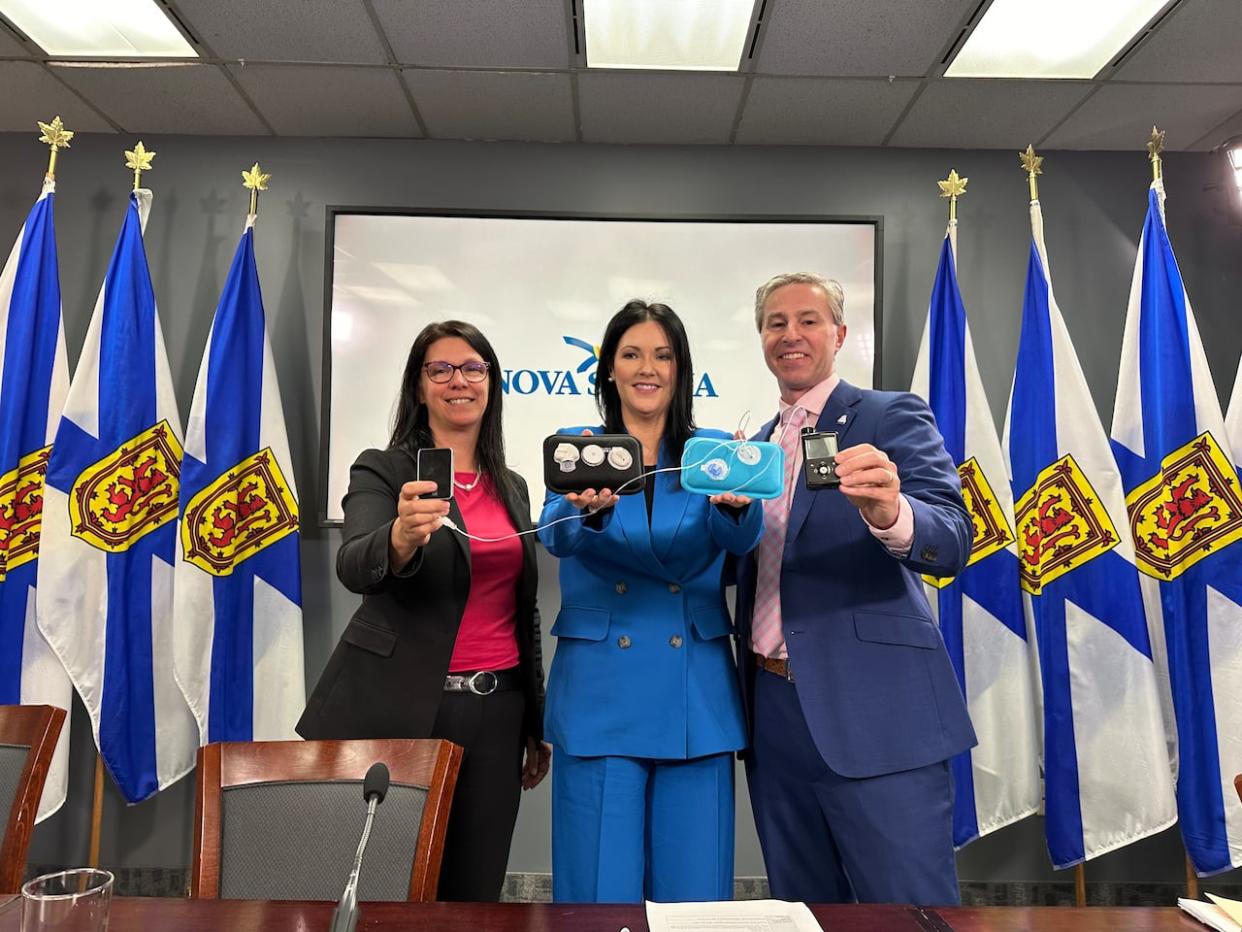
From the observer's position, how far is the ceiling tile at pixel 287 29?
242cm

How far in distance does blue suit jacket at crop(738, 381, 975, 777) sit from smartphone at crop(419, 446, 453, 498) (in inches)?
Result: 24.9

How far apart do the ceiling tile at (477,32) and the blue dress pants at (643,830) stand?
2.05m

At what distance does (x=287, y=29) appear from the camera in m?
2.52

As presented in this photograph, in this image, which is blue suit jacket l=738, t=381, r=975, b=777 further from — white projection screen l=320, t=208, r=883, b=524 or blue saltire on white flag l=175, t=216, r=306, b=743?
blue saltire on white flag l=175, t=216, r=306, b=743

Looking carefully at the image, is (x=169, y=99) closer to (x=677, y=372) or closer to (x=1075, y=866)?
(x=677, y=372)

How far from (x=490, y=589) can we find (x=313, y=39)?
6.09 feet

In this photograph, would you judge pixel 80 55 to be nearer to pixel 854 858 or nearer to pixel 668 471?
pixel 668 471

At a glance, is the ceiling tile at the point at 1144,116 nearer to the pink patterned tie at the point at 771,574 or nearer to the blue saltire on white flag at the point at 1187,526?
the blue saltire on white flag at the point at 1187,526

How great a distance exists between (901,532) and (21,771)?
1.49m

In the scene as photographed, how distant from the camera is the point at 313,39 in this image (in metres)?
2.57

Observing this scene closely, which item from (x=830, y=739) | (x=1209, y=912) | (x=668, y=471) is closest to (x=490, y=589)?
(x=668, y=471)

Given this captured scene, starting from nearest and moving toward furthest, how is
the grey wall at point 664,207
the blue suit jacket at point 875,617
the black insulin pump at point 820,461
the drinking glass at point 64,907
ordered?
the drinking glass at point 64,907 < the black insulin pump at point 820,461 < the blue suit jacket at point 875,617 < the grey wall at point 664,207

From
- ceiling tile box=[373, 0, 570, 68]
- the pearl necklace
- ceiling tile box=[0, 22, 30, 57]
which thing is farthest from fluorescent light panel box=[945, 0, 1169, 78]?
ceiling tile box=[0, 22, 30, 57]

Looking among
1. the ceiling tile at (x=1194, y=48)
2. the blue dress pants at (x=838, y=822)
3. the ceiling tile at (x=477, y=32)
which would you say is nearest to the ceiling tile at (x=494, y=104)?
the ceiling tile at (x=477, y=32)
